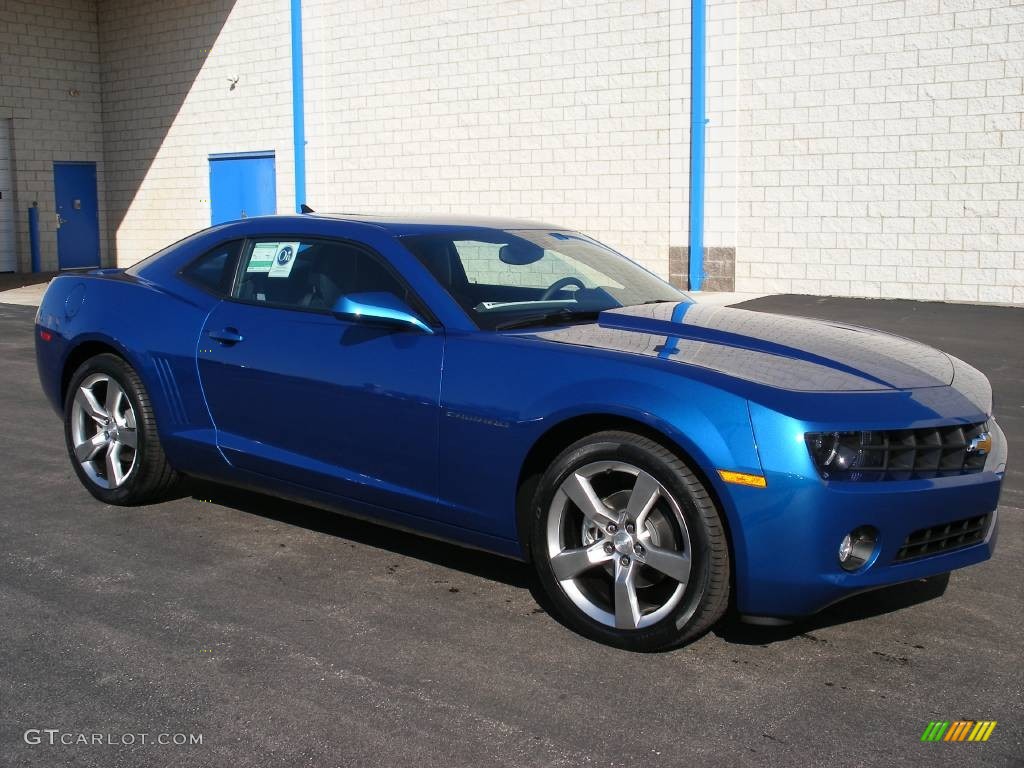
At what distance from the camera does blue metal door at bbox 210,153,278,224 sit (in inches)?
851

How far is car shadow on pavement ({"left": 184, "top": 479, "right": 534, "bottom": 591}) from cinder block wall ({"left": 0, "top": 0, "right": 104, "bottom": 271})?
18643 mm

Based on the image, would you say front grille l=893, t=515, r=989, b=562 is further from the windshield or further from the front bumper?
the windshield

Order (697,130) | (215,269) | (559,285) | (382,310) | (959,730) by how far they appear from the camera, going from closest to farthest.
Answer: (959,730) < (382,310) < (559,285) < (215,269) < (697,130)

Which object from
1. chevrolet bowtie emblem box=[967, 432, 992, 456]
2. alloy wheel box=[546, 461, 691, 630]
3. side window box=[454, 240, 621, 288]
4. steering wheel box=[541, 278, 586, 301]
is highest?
side window box=[454, 240, 621, 288]

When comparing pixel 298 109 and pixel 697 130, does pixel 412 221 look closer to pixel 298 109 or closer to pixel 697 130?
pixel 697 130

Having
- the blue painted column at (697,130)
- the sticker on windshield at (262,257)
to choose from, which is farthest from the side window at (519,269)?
the blue painted column at (697,130)

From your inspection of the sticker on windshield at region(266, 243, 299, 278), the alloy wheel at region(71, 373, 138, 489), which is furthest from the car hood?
the alloy wheel at region(71, 373, 138, 489)

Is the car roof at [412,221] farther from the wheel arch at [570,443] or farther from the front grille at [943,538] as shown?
the front grille at [943,538]

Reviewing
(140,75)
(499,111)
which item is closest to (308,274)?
(499,111)

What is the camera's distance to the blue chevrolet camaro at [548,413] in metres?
3.67

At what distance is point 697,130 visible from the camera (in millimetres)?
16516

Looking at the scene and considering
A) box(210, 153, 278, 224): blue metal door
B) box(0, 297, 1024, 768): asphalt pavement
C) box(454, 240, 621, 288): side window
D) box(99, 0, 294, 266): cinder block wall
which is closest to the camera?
box(0, 297, 1024, 768): asphalt pavement

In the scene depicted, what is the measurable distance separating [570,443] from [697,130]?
1320 cm

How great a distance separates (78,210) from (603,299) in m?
21.3
